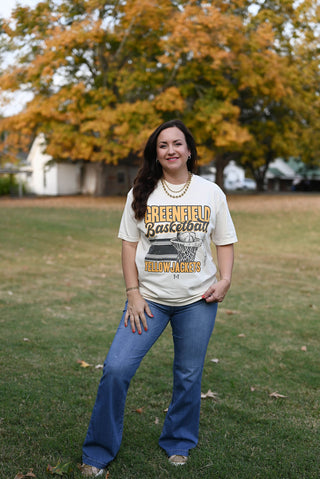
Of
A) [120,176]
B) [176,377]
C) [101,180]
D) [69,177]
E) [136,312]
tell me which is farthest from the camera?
[120,176]

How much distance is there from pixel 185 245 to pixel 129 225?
1.14 feet

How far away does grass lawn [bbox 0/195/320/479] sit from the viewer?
351 cm

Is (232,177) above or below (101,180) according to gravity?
above

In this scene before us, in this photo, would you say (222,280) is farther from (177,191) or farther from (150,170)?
(150,170)

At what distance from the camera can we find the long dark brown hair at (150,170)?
3.13m

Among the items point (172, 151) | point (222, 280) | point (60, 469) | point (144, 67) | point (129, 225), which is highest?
point (144, 67)

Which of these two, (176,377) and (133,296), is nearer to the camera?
(133,296)

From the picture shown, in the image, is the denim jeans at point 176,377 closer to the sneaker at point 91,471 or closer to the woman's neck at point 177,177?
the sneaker at point 91,471

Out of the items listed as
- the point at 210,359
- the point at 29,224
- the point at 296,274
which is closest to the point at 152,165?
the point at 210,359

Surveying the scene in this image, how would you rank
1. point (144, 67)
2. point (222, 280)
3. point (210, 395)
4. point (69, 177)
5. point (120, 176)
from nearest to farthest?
point (222, 280) < point (210, 395) < point (144, 67) < point (69, 177) < point (120, 176)

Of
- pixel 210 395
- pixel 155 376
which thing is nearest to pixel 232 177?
pixel 155 376

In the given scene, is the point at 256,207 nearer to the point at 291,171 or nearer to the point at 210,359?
the point at 210,359

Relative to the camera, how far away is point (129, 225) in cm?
319

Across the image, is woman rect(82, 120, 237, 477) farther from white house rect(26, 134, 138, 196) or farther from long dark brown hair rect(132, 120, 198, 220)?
white house rect(26, 134, 138, 196)
